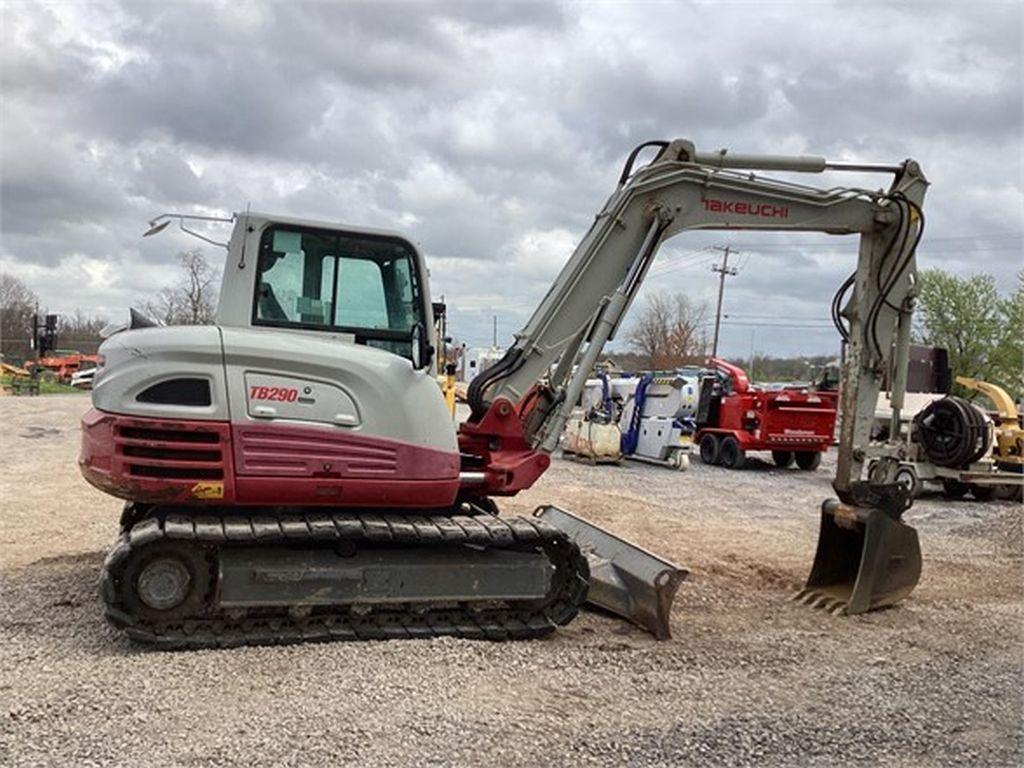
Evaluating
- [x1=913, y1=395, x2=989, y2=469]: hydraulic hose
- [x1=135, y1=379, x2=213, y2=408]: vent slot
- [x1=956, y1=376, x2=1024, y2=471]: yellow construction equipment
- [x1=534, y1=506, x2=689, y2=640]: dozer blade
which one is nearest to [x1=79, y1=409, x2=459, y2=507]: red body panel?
[x1=135, y1=379, x2=213, y2=408]: vent slot

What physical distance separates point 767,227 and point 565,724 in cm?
449

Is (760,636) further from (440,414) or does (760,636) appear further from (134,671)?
(134,671)

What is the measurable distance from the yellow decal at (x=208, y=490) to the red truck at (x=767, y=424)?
1486cm

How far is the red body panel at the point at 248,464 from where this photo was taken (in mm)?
5676

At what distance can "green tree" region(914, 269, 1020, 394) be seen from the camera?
4281cm

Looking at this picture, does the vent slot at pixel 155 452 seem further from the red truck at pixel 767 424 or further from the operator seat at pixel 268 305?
the red truck at pixel 767 424

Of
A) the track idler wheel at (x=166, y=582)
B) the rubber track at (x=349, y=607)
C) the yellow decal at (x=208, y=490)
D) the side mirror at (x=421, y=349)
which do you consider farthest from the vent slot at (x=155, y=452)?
the side mirror at (x=421, y=349)

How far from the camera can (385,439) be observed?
6.02 metres

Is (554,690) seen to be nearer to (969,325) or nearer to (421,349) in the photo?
(421,349)

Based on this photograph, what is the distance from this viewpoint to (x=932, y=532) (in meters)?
12.5

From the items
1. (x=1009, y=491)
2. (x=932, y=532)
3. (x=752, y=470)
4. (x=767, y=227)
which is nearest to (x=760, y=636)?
(x=767, y=227)

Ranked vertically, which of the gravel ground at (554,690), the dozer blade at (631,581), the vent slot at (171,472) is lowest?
the gravel ground at (554,690)

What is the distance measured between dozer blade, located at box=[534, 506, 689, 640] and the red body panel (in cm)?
141

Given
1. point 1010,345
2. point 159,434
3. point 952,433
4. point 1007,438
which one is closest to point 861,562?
point 159,434
